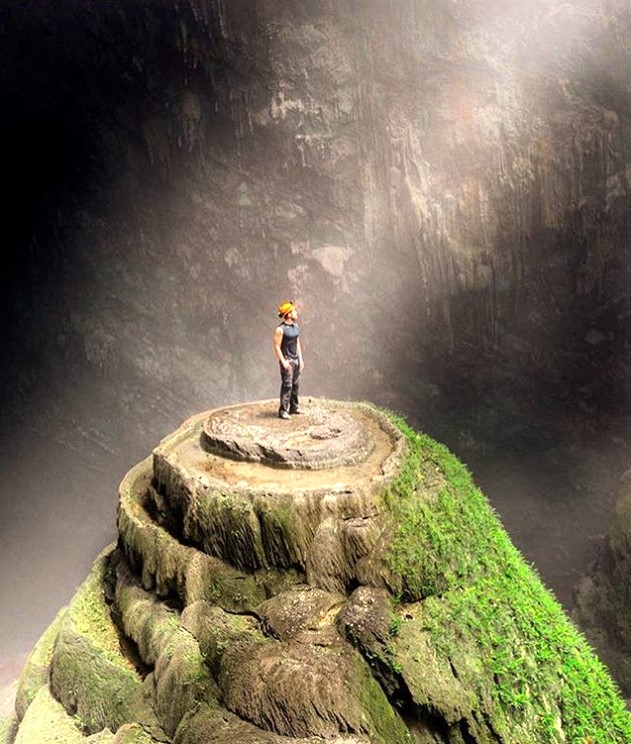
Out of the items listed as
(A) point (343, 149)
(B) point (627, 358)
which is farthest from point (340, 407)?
(B) point (627, 358)

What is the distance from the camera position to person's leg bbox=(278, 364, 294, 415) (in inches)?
362

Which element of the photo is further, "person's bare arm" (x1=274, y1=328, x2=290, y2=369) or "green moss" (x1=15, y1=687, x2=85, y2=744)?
"person's bare arm" (x1=274, y1=328, x2=290, y2=369)

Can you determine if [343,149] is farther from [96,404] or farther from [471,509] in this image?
[471,509]

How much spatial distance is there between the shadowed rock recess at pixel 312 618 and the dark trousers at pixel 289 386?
484mm

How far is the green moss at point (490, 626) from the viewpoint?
6.67 meters

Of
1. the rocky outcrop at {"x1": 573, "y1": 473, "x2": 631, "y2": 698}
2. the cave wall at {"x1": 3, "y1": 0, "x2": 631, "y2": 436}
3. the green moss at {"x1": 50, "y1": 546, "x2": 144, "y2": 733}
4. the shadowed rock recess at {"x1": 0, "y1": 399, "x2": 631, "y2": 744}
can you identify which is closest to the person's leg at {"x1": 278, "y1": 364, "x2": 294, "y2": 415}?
the shadowed rock recess at {"x1": 0, "y1": 399, "x2": 631, "y2": 744}

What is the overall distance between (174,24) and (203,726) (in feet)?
69.8

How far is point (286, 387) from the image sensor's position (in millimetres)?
9367

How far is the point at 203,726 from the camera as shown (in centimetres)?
602

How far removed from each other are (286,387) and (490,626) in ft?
14.6

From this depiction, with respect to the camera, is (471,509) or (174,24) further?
(174,24)

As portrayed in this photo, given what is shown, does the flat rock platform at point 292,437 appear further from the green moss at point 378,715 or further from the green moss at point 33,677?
the green moss at point 33,677

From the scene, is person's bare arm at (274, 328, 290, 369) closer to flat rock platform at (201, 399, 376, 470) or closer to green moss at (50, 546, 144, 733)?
flat rock platform at (201, 399, 376, 470)

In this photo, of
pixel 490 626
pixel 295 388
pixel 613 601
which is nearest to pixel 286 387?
pixel 295 388
